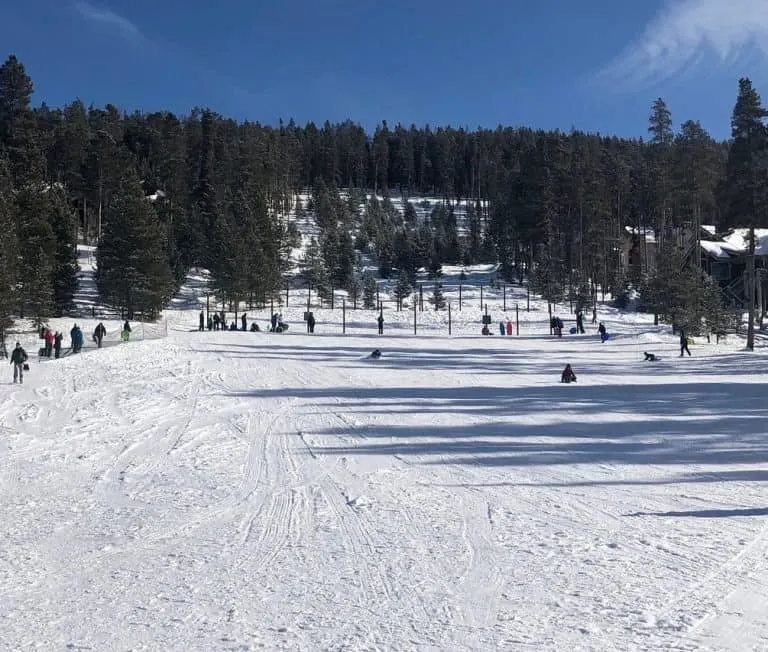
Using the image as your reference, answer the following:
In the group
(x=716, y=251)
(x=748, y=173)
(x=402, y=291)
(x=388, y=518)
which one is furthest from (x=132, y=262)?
(x=716, y=251)

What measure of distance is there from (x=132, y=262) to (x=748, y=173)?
35.3m

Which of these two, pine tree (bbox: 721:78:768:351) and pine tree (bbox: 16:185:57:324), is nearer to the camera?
pine tree (bbox: 721:78:768:351)

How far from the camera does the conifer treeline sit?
42625mm

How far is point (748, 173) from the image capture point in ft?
95.5

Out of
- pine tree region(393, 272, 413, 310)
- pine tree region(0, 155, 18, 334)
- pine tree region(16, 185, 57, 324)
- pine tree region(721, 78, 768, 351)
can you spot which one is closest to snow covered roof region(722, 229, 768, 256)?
pine tree region(393, 272, 413, 310)

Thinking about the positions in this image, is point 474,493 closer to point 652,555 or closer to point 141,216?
point 652,555

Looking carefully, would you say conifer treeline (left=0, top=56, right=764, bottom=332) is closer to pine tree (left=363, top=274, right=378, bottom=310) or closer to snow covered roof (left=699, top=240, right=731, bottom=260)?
pine tree (left=363, top=274, right=378, bottom=310)

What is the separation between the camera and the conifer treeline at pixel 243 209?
42.6 meters

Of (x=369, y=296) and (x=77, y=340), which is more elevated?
(x=369, y=296)

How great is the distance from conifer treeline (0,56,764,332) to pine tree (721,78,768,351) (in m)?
2.72

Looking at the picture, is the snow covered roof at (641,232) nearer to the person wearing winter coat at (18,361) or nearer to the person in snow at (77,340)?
the person in snow at (77,340)

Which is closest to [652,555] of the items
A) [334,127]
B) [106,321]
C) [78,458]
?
[78,458]

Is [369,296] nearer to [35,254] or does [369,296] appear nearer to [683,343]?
[35,254]

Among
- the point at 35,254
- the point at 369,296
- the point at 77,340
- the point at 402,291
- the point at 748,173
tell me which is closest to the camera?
the point at 77,340
